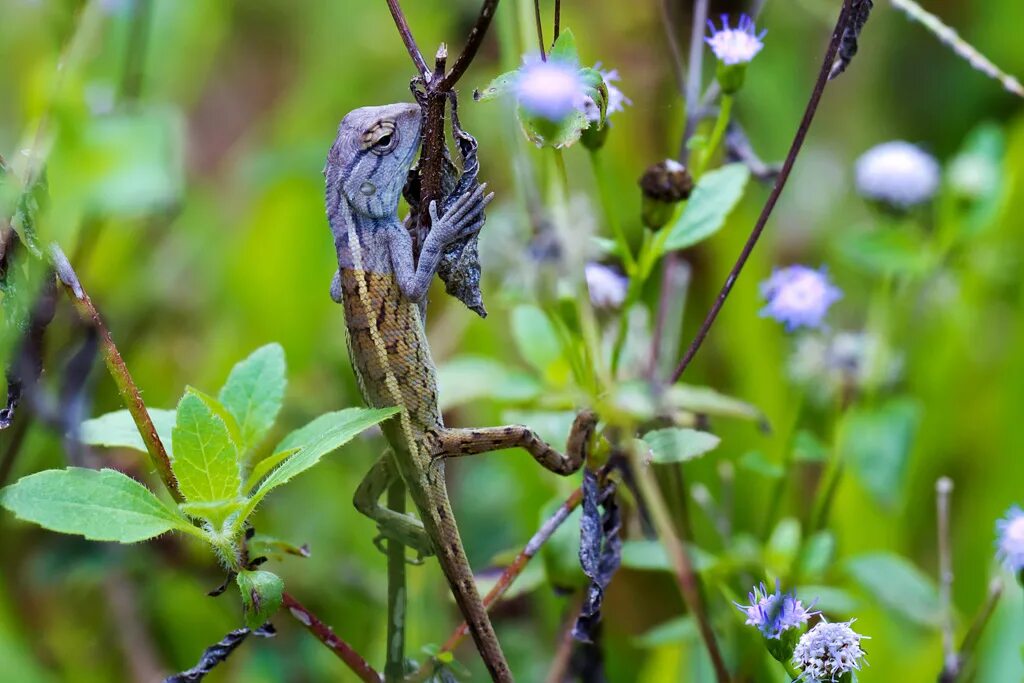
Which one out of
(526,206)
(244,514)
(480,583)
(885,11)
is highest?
(885,11)

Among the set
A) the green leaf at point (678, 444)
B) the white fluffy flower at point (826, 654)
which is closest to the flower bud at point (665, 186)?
the green leaf at point (678, 444)

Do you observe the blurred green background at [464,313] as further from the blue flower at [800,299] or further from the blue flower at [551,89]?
the blue flower at [551,89]

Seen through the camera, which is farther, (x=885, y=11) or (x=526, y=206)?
(x=885, y=11)

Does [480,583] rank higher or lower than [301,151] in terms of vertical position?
lower

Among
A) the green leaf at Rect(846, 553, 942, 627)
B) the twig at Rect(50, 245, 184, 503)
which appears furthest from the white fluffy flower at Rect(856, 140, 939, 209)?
the twig at Rect(50, 245, 184, 503)

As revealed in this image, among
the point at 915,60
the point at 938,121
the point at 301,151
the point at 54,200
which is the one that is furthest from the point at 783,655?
the point at 915,60

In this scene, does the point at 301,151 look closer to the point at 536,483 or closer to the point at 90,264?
the point at 90,264

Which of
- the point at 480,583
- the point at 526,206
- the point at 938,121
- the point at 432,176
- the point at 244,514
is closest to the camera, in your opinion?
the point at 244,514
